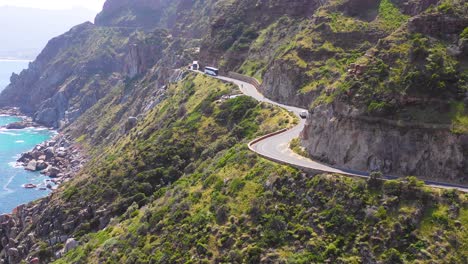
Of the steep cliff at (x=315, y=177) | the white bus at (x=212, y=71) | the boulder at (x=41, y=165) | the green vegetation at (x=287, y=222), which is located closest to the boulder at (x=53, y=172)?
the boulder at (x=41, y=165)

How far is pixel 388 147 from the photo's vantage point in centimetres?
4338

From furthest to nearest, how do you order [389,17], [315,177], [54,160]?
1. [54,160]
2. [389,17]
3. [315,177]

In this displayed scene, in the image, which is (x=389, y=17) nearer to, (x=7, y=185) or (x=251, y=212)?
(x=251, y=212)

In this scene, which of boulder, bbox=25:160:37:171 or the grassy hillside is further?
boulder, bbox=25:160:37:171

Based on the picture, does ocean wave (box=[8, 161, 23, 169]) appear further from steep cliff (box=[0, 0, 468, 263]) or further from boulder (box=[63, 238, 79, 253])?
boulder (box=[63, 238, 79, 253])

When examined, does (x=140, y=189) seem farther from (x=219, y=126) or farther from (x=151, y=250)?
(x=151, y=250)

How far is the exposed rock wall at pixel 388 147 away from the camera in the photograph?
4047 centimetres

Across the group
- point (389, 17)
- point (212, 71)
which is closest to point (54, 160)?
point (212, 71)

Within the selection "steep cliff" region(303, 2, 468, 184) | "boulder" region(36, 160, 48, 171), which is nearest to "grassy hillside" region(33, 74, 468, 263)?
"steep cliff" region(303, 2, 468, 184)

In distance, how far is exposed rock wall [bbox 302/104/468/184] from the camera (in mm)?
40469

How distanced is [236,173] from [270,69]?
41560mm

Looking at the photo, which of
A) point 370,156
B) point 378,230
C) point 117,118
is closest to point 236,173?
point 370,156

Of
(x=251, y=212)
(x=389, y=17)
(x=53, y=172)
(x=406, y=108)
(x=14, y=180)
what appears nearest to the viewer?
(x=406, y=108)

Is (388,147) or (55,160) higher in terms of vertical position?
(388,147)
